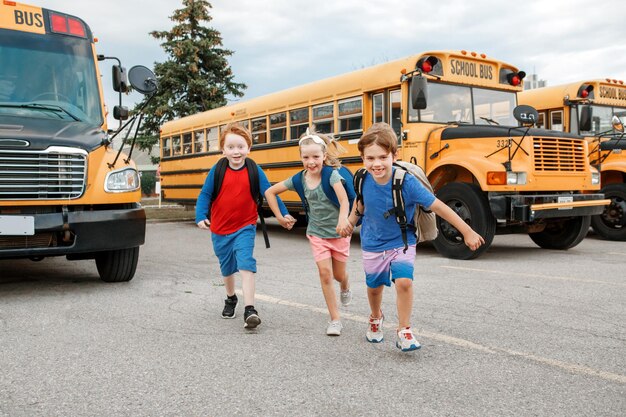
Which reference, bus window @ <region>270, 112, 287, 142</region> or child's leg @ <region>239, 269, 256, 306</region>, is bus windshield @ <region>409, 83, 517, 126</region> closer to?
bus window @ <region>270, 112, 287, 142</region>

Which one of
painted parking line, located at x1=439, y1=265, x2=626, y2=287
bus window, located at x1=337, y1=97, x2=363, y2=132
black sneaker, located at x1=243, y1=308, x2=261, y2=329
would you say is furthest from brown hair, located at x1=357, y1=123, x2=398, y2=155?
bus window, located at x1=337, y1=97, x2=363, y2=132

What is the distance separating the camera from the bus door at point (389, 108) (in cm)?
820

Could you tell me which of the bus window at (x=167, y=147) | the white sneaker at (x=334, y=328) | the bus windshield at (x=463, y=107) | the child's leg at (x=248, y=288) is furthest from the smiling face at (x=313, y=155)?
the bus window at (x=167, y=147)

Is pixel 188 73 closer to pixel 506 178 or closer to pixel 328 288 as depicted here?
pixel 506 178

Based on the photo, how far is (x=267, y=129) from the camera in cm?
1091

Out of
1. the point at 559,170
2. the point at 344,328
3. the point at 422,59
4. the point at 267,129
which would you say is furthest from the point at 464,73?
the point at 344,328

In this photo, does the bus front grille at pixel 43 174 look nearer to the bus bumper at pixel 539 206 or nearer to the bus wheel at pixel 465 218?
the bus wheel at pixel 465 218

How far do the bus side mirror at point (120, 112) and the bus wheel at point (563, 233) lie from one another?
551 cm

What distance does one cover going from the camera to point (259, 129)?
1116 cm

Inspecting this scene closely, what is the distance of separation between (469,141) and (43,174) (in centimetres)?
479

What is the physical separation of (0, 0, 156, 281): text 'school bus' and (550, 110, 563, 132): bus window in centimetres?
714

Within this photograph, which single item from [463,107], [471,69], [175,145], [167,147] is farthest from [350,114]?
[167,147]

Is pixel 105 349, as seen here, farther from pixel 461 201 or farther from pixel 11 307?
pixel 461 201

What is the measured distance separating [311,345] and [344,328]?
0.47 metres
